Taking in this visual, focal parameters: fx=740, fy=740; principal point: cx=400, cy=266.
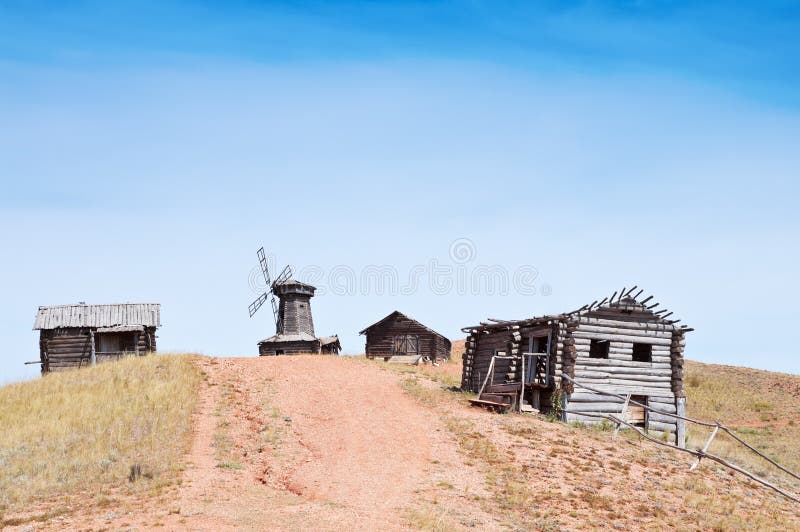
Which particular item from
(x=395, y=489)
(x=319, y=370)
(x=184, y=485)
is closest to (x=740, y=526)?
(x=395, y=489)

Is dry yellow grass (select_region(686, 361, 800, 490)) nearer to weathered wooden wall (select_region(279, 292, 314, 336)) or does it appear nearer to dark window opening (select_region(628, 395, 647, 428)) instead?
dark window opening (select_region(628, 395, 647, 428))

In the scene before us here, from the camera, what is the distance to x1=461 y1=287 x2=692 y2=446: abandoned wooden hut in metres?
31.5

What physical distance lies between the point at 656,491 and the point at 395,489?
8019 mm

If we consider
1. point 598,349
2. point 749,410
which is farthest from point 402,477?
point 749,410

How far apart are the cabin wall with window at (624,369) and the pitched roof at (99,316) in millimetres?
24858

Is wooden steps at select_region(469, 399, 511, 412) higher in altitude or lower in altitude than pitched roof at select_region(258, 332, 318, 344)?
lower

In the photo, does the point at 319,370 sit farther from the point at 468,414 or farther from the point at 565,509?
the point at 565,509

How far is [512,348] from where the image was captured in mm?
34250

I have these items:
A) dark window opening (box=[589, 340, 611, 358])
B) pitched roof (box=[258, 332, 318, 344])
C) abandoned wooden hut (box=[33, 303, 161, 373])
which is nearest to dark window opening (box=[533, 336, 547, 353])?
dark window opening (box=[589, 340, 611, 358])

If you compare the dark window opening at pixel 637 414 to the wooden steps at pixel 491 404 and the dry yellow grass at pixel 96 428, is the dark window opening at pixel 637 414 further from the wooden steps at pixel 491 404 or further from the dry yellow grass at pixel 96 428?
the dry yellow grass at pixel 96 428

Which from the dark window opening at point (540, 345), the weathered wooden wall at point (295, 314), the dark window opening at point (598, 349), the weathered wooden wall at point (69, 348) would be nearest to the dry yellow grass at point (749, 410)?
the dark window opening at point (598, 349)

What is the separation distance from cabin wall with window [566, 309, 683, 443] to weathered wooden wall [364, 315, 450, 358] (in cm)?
2485

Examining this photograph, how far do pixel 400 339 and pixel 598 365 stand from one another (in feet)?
88.6

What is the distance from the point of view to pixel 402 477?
20.7 m
